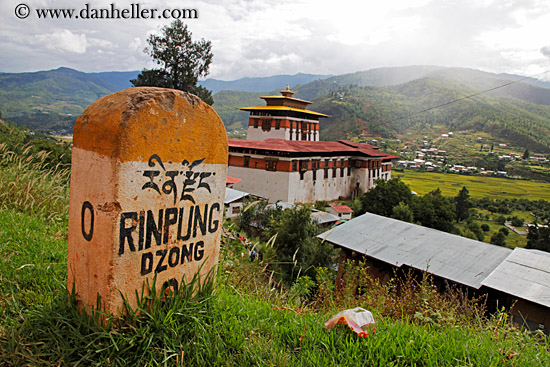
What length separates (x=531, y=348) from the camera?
245 cm

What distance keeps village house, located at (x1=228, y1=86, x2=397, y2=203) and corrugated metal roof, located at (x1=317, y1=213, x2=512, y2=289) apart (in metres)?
14.9

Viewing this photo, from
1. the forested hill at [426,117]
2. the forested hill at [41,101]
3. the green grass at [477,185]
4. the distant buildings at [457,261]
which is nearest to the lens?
the distant buildings at [457,261]

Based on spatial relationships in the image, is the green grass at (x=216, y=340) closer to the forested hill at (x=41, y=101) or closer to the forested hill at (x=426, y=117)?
the forested hill at (x=426, y=117)

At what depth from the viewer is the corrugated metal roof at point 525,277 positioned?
6.11m

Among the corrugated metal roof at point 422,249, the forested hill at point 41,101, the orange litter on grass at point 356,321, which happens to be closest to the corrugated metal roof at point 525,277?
the corrugated metal roof at point 422,249

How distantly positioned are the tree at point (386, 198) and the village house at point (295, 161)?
14.3 ft

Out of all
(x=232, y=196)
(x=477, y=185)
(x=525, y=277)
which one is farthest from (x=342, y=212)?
(x=477, y=185)

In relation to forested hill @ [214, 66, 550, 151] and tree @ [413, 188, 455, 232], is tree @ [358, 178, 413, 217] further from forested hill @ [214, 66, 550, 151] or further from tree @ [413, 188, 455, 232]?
forested hill @ [214, 66, 550, 151]

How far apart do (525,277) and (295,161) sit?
2001 centimetres

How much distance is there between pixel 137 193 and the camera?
221 cm

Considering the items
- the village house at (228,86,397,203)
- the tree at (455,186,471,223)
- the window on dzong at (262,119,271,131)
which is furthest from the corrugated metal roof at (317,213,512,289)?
the tree at (455,186,471,223)

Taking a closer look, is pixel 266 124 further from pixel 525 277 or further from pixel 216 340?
pixel 216 340

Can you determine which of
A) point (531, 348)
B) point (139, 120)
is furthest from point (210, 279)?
point (531, 348)

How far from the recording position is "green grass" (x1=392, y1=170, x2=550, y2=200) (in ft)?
151
